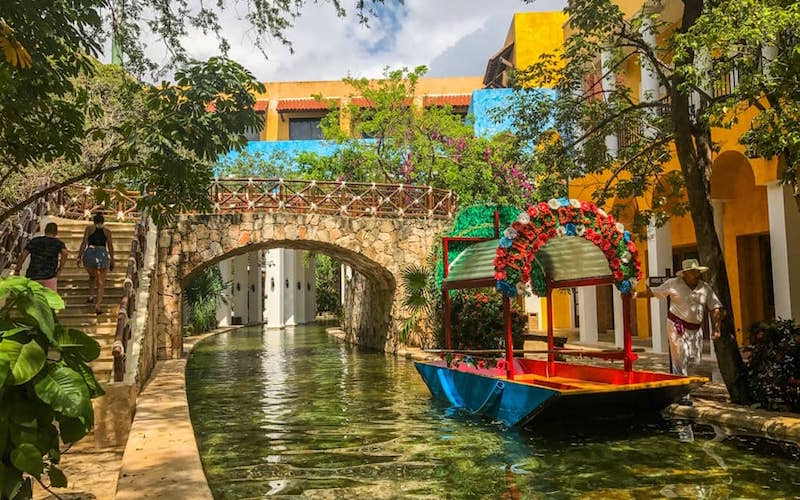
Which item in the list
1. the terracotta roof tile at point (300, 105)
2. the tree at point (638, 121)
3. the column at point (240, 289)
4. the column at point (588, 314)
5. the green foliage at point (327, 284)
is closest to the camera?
the tree at point (638, 121)

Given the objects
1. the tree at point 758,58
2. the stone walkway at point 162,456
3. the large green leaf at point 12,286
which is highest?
the tree at point 758,58

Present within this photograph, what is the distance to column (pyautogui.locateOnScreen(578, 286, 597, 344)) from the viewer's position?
17.4 metres

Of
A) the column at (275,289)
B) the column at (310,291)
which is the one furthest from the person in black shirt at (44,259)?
the column at (310,291)

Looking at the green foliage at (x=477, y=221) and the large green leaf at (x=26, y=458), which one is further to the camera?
the green foliage at (x=477, y=221)

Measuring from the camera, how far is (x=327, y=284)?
153 feet

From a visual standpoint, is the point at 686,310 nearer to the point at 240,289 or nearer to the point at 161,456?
the point at 161,456

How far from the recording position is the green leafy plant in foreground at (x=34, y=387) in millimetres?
Result: 3027

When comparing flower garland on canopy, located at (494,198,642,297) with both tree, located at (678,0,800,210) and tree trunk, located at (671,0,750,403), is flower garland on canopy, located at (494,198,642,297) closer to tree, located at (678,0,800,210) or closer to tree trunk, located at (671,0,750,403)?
tree trunk, located at (671,0,750,403)

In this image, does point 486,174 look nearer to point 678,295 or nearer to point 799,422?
point 678,295

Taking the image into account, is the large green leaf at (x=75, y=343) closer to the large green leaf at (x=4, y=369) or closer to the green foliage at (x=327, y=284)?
the large green leaf at (x=4, y=369)

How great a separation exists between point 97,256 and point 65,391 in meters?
8.30

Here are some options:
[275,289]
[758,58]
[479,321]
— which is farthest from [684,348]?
[275,289]

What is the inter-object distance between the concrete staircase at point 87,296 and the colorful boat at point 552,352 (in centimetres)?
461

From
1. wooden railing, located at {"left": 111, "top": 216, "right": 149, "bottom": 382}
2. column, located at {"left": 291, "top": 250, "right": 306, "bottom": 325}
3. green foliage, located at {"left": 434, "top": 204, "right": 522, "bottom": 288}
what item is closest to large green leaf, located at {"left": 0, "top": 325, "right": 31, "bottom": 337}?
wooden railing, located at {"left": 111, "top": 216, "right": 149, "bottom": 382}
